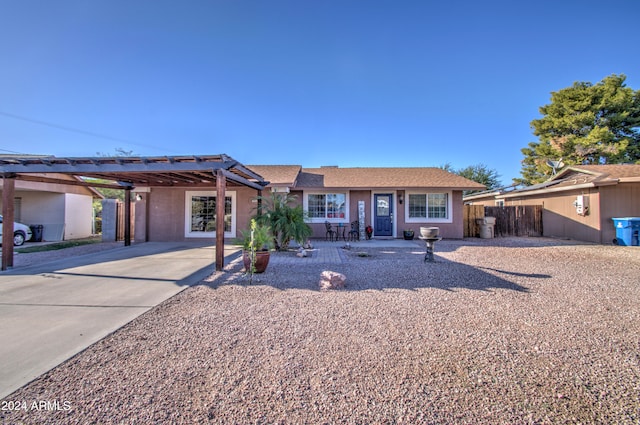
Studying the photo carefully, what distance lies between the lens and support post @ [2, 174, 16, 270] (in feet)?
22.1

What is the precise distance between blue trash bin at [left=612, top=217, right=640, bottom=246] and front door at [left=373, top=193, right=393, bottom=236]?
30.3 ft

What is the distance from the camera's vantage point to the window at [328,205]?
12766mm

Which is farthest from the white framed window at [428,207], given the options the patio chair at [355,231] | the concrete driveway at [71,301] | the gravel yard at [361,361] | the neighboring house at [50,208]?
the neighboring house at [50,208]

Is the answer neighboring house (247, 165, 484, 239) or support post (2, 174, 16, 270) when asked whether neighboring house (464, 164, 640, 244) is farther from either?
support post (2, 174, 16, 270)

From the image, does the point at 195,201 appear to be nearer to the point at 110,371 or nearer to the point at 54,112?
the point at 110,371

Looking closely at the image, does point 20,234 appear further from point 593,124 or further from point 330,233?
point 593,124

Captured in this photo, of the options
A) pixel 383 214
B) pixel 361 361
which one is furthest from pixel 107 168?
pixel 383 214

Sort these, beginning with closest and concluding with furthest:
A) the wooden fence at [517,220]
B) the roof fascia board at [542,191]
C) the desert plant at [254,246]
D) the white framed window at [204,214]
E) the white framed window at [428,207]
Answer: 1. the desert plant at [254,246]
2. the roof fascia board at [542,191]
3. the white framed window at [204,214]
4. the white framed window at [428,207]
5. the wooden fence at [517,220]

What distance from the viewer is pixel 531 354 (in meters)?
2.70

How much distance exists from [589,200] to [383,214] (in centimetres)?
922

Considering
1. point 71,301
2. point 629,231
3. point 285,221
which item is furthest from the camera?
point 629,231

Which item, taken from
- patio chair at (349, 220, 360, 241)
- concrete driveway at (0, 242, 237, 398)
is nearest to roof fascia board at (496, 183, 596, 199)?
patio chair at (349, 220, 360, 241)

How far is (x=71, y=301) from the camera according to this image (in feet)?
14.2

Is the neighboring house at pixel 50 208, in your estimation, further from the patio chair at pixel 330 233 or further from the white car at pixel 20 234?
the patio chair at pixel 330 233
